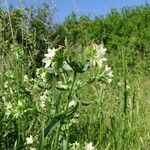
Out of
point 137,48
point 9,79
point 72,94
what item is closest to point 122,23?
point 137,48

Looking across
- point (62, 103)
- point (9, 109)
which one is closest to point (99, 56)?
point (9, 109)

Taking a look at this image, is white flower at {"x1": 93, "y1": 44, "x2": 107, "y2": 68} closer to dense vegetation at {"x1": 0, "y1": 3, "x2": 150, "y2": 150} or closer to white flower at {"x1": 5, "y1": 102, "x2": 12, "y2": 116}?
dense vegetation at {"x1": 0, "y1": 3, "x2": 150, "y2": 150}

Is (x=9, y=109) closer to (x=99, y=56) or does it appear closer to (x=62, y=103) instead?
(x=99, y=56)

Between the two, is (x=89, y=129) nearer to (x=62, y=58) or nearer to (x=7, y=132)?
(x=7, y=132)

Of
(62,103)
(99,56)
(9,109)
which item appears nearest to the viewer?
(99,56)

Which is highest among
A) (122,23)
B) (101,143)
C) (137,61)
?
(122,23)

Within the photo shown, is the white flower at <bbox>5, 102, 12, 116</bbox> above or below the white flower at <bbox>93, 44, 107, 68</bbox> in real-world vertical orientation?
below

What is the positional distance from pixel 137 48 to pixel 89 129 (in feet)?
29.1

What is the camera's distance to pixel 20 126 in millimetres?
2740

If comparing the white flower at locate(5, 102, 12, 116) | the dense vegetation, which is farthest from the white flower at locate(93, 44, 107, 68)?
the white flower at locate(5, 102, 12, 116)

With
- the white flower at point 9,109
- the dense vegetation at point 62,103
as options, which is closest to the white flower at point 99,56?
the dense vegetation at point 62,103

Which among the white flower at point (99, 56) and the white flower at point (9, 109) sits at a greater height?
the white flower at point (99, 56)

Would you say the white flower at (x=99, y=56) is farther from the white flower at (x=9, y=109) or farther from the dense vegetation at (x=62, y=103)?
the white flower at (x=9, y=109)

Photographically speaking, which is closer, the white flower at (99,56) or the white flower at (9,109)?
the white flower at (99,56)
